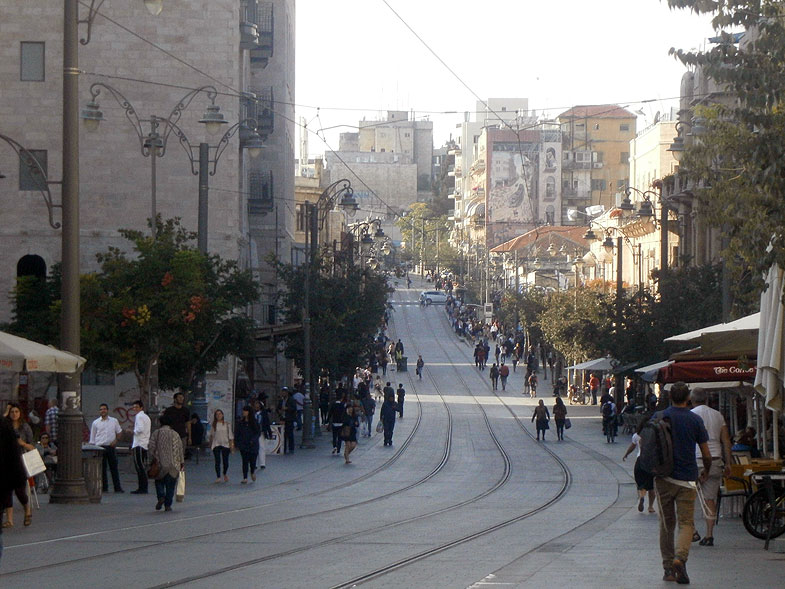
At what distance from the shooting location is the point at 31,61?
40.1 m

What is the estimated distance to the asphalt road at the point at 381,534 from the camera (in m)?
10.7

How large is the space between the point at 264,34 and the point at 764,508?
38471mm

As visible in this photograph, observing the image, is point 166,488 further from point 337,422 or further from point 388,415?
point 388,415

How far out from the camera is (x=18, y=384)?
36875 mm

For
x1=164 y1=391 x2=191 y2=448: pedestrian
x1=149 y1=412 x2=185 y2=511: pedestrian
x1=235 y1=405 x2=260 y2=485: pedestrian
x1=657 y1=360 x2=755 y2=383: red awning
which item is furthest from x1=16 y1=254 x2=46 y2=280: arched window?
x1=657 y1=360 x2=755 y2=383: red awning

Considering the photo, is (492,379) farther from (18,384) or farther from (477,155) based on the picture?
(477,155)

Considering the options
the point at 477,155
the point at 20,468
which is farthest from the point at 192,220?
the point at 477,155

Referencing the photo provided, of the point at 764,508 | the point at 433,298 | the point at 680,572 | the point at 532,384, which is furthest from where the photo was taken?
the point at 433,298

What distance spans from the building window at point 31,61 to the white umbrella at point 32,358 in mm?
24455

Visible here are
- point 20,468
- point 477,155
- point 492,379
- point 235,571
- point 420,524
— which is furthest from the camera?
point 477,155

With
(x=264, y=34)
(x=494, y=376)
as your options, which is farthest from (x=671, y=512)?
(x=494, y=376)

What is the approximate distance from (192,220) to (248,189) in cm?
1045

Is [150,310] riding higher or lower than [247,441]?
higher

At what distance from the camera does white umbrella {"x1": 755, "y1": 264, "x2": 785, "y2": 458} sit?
13438mm
